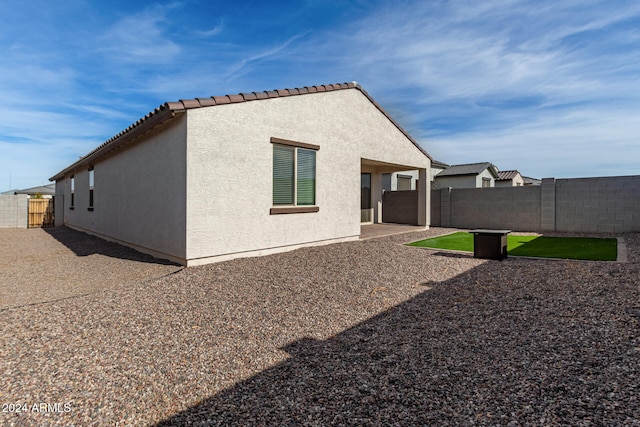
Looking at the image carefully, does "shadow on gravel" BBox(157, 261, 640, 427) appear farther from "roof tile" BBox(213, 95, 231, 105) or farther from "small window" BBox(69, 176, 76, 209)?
"small window" BBox(69, 176, 76, 209)

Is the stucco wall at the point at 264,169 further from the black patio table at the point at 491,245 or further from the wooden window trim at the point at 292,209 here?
the black patio table at the point at 491,245

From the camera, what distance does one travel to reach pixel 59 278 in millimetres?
6914

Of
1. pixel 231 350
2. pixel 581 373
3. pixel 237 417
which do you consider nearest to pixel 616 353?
pixel 581 373

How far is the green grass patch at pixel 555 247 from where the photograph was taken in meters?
8.34

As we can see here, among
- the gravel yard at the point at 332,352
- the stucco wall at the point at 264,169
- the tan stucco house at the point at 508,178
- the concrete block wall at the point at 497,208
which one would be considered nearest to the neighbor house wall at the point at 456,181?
the tan stucco house at the point at 508,178

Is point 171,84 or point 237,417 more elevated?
point 171,84

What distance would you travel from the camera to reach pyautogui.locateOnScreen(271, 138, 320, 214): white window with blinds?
8750 millimetres

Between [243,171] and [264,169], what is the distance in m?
0.63

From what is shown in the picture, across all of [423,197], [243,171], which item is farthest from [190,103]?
[423,197]

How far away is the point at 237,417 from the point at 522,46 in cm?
1164

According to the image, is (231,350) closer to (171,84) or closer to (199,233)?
(199,233)

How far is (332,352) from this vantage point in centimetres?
346

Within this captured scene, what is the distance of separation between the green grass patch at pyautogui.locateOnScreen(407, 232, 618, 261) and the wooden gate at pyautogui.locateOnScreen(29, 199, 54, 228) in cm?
2348

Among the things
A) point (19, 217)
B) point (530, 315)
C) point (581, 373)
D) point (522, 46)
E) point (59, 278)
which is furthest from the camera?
point (19, 217)
